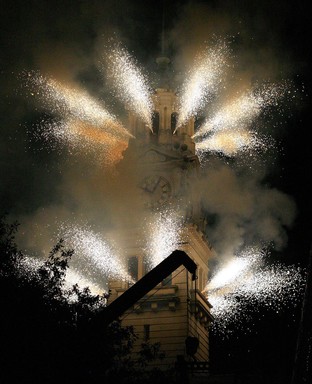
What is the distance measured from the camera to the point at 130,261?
76062 mm

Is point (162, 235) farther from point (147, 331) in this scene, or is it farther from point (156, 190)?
point (147, 331)

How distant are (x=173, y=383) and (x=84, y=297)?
678cm

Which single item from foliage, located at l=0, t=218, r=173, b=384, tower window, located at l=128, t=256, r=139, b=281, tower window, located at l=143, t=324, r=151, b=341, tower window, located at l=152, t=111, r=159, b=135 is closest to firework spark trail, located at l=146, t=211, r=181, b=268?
tower window, located at l=128, t=256, r=139, b=281

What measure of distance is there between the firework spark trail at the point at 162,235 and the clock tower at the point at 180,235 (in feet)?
1.48

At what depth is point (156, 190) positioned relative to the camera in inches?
3086

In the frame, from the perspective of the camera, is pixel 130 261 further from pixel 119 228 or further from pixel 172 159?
pixel 172 159

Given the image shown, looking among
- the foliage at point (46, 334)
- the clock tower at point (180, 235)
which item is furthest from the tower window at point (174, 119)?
the foliage at point (46, 334)

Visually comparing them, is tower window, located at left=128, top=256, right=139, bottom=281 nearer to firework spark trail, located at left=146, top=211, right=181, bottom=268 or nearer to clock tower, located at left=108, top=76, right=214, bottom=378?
clock tower, located at left=108, top=76, right=214, bottom=378

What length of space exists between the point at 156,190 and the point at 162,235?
4.04m

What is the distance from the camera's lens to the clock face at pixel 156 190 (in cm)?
7756

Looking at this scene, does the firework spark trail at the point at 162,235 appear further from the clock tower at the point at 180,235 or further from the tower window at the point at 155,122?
the tower window at the point at 155,122

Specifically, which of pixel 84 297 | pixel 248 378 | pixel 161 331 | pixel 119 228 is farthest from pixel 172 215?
pixel 84 297

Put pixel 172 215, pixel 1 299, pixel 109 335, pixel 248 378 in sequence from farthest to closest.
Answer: pixel 172 215
pixel 248 378
pixel 109 335
pixel 1 299

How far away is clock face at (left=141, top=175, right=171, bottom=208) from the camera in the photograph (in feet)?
254
